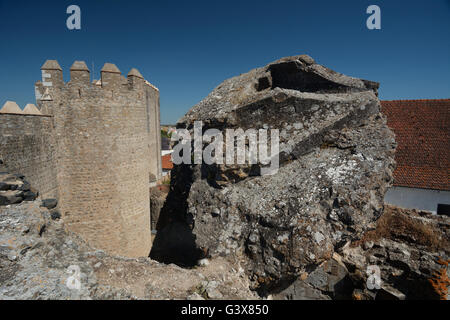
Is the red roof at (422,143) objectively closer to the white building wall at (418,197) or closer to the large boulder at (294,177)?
the white building wall at (418,197)

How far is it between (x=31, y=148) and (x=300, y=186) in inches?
253

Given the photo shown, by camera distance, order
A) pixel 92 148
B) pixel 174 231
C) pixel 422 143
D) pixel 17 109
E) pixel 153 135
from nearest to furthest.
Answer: pixel 17 109 → pixel 92 148 → pixel 174 231 → pixel 422 143 → pixel 153 135

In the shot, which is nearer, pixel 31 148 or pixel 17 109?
pixel 17 109

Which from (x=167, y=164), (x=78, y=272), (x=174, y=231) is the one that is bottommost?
(x=174, y=231)

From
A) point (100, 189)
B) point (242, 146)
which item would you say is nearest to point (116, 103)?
point (100, 189)

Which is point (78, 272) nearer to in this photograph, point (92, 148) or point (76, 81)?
point (92, 148)

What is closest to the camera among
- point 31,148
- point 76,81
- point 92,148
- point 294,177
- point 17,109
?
point 294,177

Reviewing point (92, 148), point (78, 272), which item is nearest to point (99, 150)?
point (92, 148)

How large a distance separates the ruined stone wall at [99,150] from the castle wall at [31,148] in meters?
0.33

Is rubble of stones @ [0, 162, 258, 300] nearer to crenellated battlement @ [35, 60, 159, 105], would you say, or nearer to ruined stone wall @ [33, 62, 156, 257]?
ruined stone wall @ [33, 62, 156, 257]

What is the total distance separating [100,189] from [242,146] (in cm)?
508

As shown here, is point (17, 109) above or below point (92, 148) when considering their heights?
above

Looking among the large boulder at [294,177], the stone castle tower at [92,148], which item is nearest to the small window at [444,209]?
the large boulder at [294,177]

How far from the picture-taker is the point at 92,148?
23.9 feet
